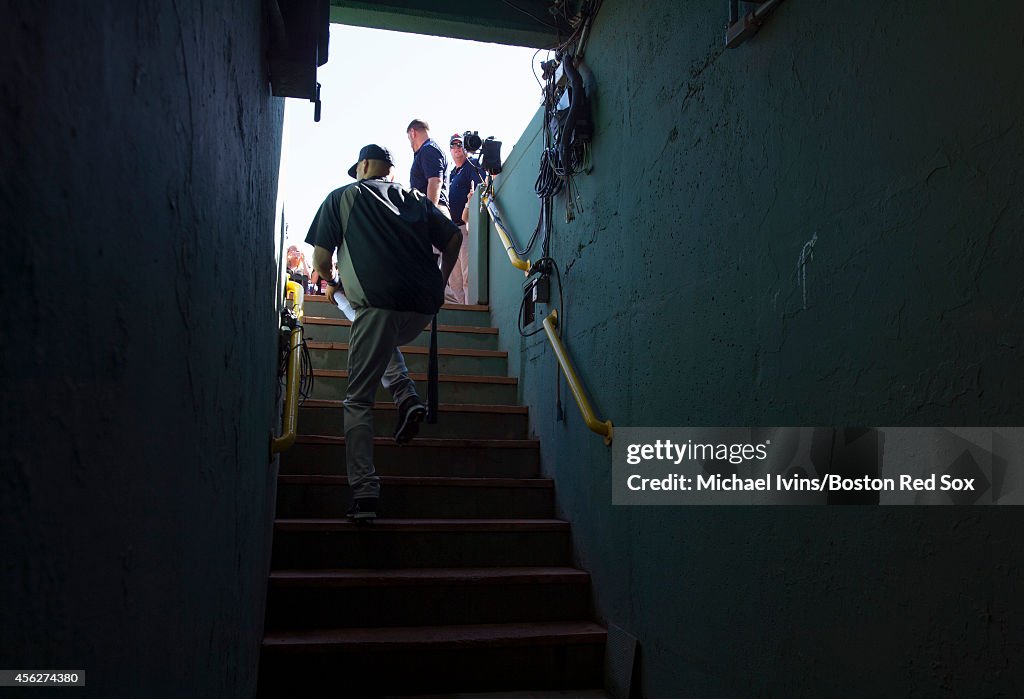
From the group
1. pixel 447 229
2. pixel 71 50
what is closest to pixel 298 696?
pixel 447 229

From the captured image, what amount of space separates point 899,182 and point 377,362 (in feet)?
6.94

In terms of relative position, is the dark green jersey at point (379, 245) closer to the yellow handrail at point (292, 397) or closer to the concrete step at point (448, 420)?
the yellow handrail at point (292, 397)

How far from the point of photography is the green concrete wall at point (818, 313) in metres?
1.20

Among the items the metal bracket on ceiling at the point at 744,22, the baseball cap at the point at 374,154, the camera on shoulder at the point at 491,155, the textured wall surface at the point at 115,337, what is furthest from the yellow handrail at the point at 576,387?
the camera on shoulder at the point at 491,155

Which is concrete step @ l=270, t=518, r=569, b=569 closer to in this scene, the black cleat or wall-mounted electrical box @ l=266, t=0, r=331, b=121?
the black cleat

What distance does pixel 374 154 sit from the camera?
3.29 metres

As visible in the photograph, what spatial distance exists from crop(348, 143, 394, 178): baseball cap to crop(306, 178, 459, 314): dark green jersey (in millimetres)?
132

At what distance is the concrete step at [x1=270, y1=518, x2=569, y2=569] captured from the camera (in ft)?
9.24

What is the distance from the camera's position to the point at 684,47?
2.31 metres

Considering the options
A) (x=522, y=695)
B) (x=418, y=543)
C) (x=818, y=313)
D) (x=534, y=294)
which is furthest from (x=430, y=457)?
(x=818, y=313)

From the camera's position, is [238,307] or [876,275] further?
[876,275]

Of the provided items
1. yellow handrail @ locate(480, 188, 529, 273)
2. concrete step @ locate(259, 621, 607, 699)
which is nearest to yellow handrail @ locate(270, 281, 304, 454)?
concrete step @ locate(259, 621, 607, 699)

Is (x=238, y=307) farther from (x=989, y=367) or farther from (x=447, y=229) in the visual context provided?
(x=447, y=229)

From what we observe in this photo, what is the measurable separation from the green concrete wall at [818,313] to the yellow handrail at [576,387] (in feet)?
0.27
